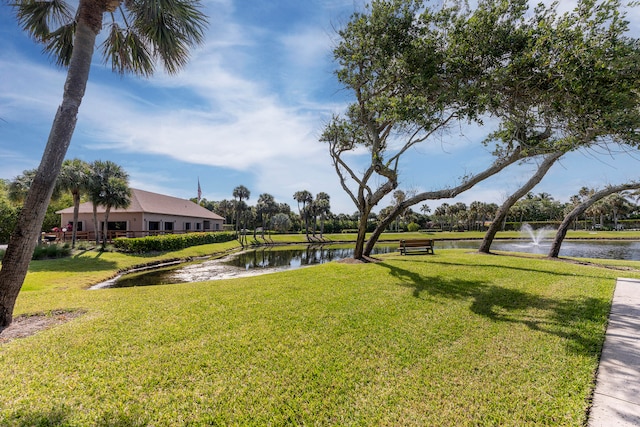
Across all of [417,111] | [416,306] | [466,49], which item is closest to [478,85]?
[466,49]

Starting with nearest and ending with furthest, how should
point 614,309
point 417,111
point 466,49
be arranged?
point 614,309 → point 466,49 → point 417,111

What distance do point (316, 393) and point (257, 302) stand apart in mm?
3501

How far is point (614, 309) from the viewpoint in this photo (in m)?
5.61

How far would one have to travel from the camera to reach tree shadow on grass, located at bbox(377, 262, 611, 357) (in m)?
4.43

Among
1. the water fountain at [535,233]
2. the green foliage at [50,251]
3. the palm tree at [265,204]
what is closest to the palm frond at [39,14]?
the green foliage at [50,251]

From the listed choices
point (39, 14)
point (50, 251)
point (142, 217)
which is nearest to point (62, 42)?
point (39, 14)

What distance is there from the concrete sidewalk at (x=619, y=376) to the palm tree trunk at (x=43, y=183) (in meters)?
7.60

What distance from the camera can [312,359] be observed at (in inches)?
146

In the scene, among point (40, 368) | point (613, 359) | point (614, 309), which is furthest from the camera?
point (614, 309)

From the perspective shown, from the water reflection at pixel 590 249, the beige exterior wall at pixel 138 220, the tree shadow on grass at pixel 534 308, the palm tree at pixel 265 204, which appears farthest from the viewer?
the palm tree at pixel 265 204

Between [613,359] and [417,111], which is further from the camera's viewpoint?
[417,111]

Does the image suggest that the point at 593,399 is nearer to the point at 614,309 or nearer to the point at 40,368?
the point at 614,309

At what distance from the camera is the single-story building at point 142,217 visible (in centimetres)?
2994

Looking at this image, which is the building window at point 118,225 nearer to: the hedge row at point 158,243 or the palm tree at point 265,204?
the hedge row at point 158,243
